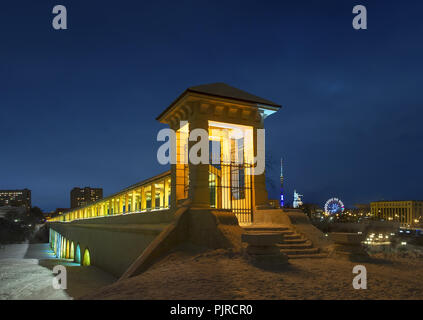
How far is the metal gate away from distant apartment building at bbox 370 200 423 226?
407 feet

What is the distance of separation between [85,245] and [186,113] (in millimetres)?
18156

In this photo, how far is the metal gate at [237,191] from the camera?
13789 millimetres

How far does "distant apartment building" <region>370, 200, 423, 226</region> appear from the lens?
412 feet

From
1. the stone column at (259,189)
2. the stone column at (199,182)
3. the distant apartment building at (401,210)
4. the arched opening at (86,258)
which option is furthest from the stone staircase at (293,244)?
the distant apartment building at (401,210)

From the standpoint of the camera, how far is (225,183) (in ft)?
51.1

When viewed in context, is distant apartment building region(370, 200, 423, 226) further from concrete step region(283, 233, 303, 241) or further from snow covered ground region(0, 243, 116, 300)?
concrete step region(283, 233, 303, 241)

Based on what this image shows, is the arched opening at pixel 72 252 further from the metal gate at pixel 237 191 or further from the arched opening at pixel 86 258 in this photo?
the metal gate at pixel 237 191

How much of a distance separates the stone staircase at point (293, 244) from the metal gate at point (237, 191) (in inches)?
84.6

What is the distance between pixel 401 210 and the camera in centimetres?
13138

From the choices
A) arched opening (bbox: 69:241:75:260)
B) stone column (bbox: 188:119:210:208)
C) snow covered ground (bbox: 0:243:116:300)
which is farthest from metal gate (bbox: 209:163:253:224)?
arched opening (bbox: 69:241:75:260)

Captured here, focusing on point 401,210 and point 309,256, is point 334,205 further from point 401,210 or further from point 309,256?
point 401,210
